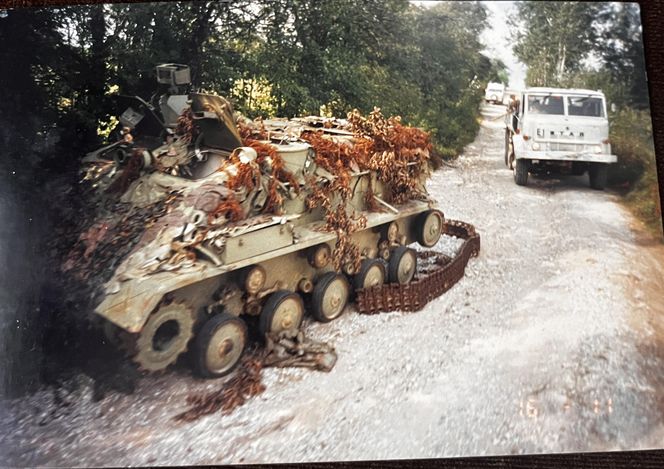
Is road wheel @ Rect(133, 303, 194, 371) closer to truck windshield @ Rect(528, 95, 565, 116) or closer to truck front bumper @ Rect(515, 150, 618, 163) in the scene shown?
truck front bumper @ Rect(515, 150, 618, 163)

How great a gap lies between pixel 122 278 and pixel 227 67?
1.38 m

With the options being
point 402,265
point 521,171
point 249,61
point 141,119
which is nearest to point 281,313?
point 402,265

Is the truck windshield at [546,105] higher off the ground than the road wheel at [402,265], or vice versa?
the truck windshield at [546,105]

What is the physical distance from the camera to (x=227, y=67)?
3467 mm

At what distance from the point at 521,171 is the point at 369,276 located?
1.21 metres

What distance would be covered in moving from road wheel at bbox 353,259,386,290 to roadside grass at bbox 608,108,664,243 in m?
1.59

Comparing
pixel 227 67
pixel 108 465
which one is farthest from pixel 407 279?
pixel 108 465

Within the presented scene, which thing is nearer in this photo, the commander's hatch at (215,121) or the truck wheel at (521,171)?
the commander's hatch at (215,121)

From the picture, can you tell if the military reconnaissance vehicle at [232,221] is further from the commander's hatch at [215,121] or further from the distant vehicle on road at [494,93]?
the distant vehicle on road at [494,93]

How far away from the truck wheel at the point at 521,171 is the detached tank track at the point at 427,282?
1.56 feet

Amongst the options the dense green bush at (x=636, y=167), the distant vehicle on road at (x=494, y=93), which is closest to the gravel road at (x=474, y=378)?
the dense green bush at (x=636, y=167)

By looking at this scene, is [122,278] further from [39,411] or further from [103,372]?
[39,411]

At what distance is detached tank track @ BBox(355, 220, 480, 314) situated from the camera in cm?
335

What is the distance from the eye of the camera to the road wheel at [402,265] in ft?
11.2
